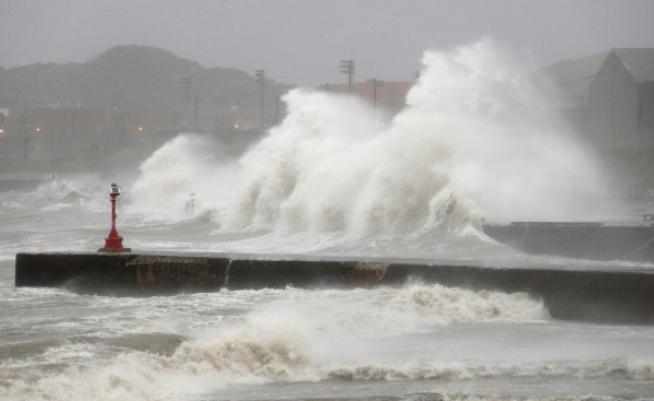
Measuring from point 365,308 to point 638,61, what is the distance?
138ft

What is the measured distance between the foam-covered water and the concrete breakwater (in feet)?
0.60

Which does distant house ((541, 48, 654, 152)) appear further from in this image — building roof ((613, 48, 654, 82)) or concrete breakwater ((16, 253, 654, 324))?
concrete breakwater ((16, 253, 654, 324))

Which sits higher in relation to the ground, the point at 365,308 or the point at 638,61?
the point at 638,61

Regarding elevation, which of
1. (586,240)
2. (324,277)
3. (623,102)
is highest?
(623,102)

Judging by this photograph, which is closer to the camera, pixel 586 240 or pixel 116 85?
pixel 586 240

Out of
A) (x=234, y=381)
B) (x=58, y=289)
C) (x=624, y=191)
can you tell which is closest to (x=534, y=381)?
(x=234, y=381)

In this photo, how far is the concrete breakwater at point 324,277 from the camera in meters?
9.02

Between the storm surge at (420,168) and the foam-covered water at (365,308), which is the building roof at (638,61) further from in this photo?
the foam-covered water at (365,308)

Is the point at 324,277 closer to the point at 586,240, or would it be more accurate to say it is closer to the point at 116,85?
the point at 586,240

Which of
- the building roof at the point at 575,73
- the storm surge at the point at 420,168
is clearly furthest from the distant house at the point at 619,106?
the storm surge at the point at 420,168

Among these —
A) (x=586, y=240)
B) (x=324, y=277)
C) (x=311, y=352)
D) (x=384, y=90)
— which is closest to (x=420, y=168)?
(x=586, y=240)

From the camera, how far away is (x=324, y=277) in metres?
10.4

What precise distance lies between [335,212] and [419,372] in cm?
1197

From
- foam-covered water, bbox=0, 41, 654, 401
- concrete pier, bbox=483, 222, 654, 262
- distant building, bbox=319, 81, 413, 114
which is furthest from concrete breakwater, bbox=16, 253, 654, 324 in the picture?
distant building, bbox=319, 81, 413, 114
